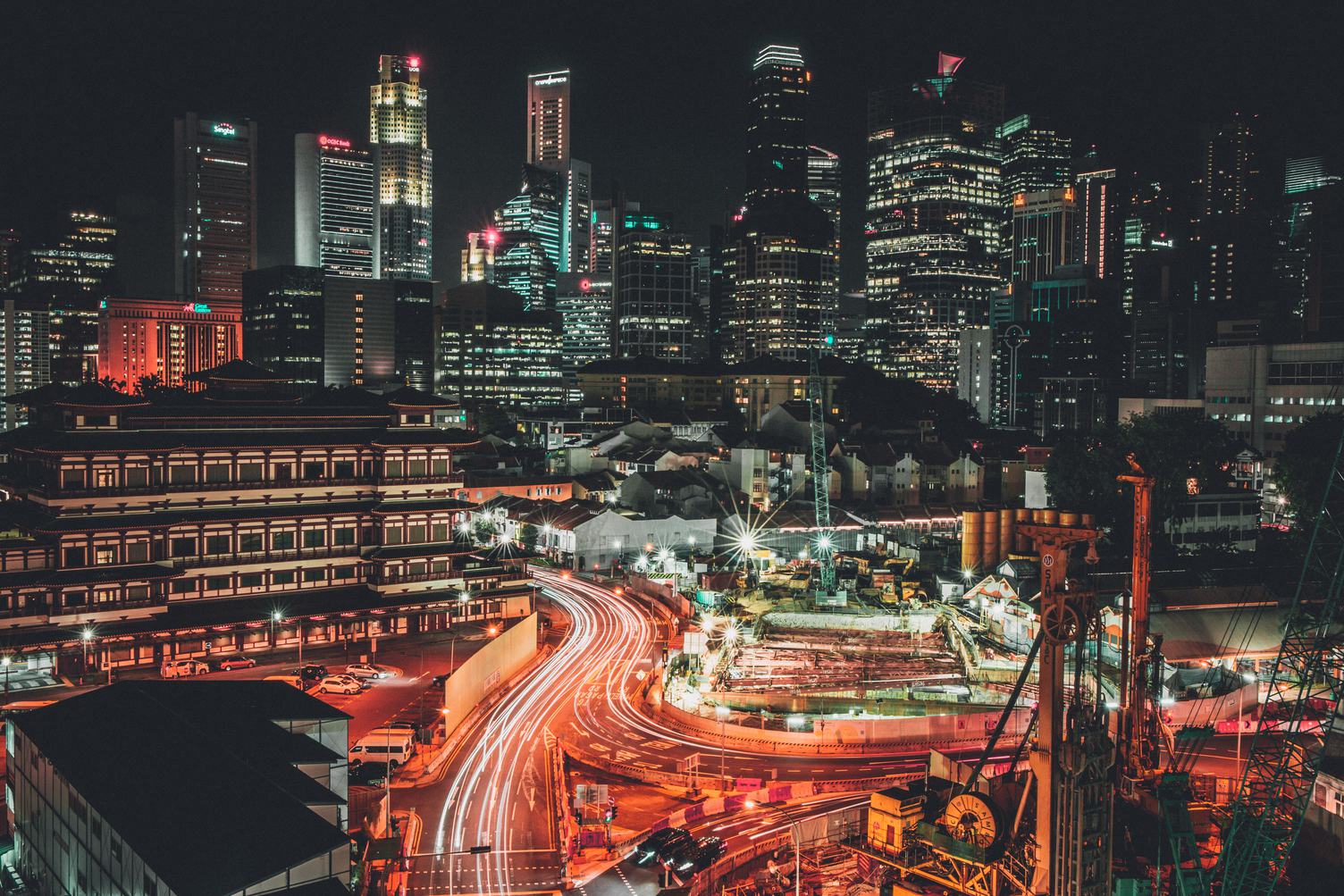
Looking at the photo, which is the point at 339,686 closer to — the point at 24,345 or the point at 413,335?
the point at 413,335

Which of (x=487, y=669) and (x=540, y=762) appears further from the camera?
(x=487, y=669)

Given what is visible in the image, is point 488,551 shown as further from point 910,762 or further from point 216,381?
point 910,762

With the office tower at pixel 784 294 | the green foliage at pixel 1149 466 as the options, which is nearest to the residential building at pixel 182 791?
the green foliage at pixel 1149 466

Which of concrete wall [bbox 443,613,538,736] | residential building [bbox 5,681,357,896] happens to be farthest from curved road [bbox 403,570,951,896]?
residential building [bbox 5,681,357,896]

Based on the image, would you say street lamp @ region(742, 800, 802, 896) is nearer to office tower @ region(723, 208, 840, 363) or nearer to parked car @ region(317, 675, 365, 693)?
parked car @ region(317, 675, 365, 693)

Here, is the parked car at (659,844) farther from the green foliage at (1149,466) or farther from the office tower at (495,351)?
the office tower at (495,351)

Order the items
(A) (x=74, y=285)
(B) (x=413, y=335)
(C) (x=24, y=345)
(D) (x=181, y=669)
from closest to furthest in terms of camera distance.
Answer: (D) (x=181, y=669), (C) (x=24, y=345), (A) (x=74, y=285), (B) (x=413, y=335)

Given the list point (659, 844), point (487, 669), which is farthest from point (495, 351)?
point (659, 844)
